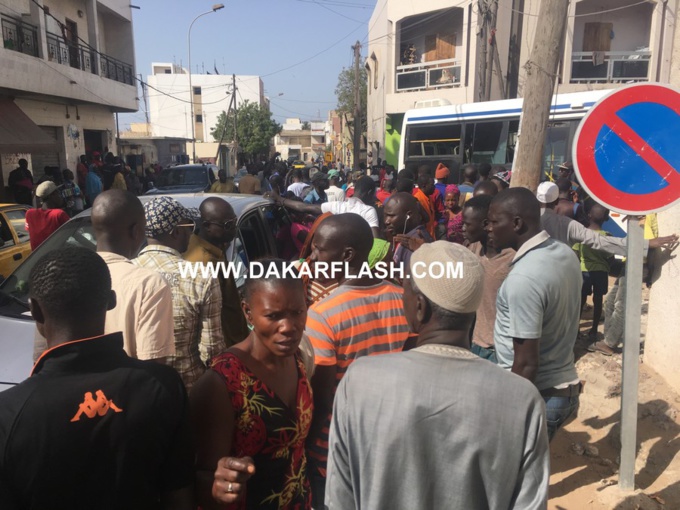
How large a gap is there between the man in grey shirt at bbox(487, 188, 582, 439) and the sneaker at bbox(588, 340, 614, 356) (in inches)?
121

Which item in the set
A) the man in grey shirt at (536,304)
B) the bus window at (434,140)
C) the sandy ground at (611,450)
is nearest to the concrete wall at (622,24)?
the bus window at (434,140)

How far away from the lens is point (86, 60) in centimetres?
1892

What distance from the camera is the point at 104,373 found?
1.45m

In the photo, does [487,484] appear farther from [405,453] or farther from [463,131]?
[463,131]

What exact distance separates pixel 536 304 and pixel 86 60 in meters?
20.4

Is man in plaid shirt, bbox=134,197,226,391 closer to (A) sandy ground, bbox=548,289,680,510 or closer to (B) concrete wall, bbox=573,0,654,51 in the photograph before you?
(A) sandy ground, bbox=548,289,680,510

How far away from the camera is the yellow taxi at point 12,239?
6.28 metres

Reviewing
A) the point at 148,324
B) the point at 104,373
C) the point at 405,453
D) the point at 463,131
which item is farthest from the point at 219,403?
the point at 463,131

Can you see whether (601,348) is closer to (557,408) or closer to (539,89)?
(539,89)

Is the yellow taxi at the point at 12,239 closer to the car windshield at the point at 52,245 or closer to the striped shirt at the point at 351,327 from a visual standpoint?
Answer: the car windshield at the point at 52,245

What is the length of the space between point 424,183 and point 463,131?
7487 millimetres

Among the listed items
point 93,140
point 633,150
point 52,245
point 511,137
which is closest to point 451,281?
point 633,150

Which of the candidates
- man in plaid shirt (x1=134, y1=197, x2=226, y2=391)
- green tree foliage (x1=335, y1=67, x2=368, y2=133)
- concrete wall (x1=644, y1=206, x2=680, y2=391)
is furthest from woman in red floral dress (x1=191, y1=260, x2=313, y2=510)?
green tree foliage (x1=335, y1=67, x2=368, y2=133)

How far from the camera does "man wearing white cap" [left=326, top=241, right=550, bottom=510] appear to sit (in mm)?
1513
